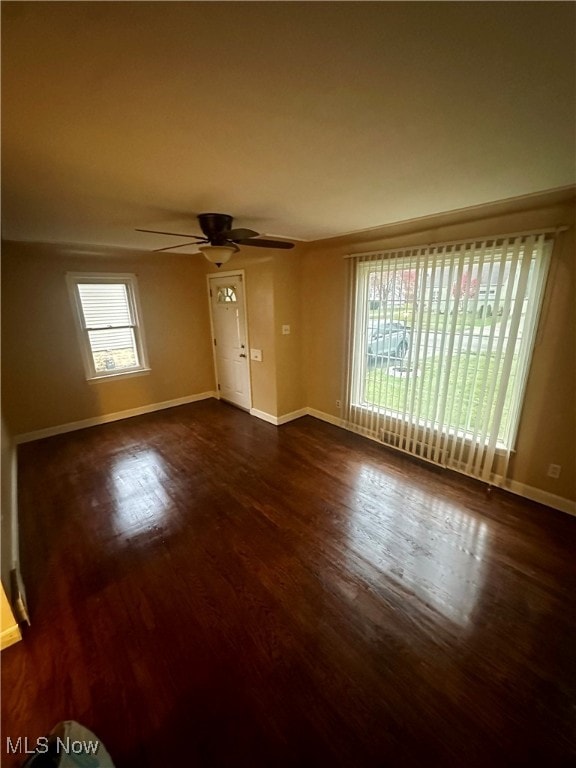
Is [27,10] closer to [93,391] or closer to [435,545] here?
[435,545]

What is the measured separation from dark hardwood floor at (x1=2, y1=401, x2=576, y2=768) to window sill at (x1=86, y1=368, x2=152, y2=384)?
1619 millimetres

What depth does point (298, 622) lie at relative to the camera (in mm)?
1648

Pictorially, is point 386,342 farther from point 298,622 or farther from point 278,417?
point 298,622

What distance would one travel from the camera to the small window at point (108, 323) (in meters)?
3.99

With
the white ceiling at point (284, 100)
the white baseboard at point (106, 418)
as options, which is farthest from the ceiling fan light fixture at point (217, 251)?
the white baseboard at point (106, 418)

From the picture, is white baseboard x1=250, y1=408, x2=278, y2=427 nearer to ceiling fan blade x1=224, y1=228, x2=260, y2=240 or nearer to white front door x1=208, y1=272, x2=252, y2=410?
white front door x1=208, y1=272, x2=252, y2=410

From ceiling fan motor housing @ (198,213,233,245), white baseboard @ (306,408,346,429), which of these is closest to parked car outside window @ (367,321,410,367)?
white baseboard @ (306,408,346,429)

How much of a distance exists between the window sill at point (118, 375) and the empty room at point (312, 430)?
0.26m

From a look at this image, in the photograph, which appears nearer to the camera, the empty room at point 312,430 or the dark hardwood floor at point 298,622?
the empty room at point 312,430

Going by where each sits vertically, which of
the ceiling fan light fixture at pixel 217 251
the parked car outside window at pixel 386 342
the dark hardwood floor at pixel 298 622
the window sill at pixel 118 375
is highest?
the ceiling fan light fixture at pixel 217 251

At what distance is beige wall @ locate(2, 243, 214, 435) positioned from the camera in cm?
354

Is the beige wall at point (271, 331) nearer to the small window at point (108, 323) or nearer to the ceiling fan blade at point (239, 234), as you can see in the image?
the small window at point (108, 323)

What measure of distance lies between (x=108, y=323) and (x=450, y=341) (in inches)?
172

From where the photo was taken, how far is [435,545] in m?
2.14
